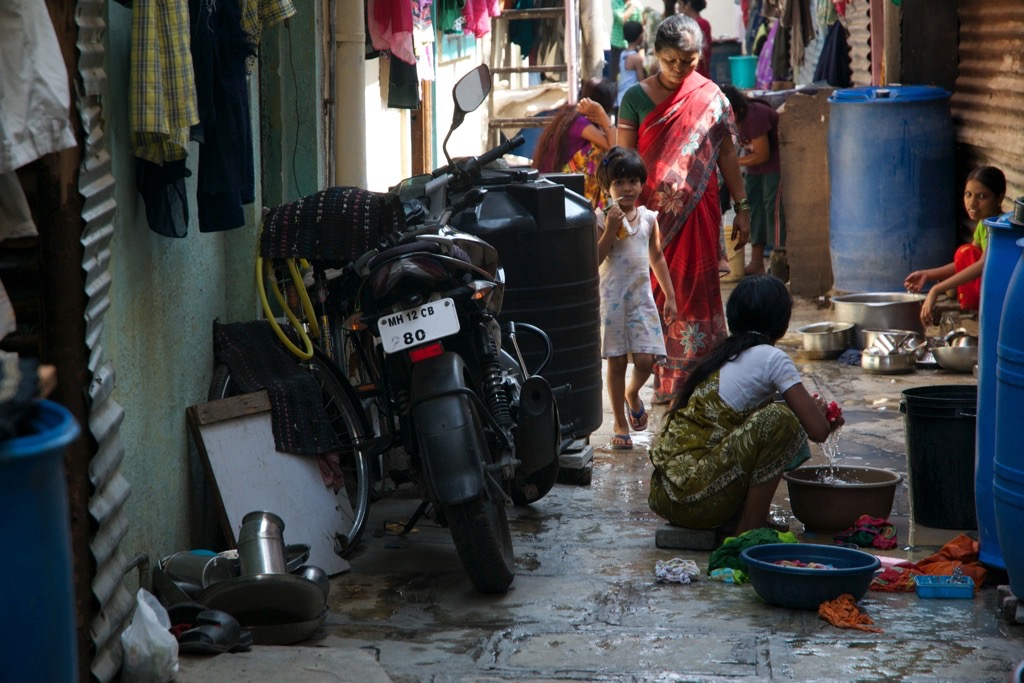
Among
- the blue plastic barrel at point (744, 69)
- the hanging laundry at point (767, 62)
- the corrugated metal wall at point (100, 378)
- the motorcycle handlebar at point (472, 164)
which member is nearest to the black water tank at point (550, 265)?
the motorcycle handlebar at point (472, 164)

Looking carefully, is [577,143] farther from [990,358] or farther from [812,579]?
[812,579]

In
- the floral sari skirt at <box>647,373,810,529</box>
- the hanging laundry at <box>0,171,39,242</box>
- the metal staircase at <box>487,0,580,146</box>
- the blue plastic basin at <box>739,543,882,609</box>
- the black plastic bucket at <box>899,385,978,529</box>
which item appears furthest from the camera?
the metal staircase at <box>487,0,580,146</box>

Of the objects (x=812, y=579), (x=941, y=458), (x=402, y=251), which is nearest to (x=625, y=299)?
(x=941, y=458)

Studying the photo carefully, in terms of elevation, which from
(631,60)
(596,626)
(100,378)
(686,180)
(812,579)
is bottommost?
A: (596,626)

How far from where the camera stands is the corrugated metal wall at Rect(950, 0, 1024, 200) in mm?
8695

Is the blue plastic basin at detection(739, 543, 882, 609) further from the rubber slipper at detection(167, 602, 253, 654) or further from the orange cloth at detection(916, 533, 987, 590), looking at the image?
the rubber slipper at detection(167, 602, 253, 654)

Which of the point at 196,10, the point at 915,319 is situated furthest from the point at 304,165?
the point at 915,319

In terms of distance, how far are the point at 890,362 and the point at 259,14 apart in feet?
17.4

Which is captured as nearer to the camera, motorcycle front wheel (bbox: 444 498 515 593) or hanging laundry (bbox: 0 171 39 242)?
hanging laundry (bbox: 0 171 39 242)

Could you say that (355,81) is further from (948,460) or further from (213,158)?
(948,460)

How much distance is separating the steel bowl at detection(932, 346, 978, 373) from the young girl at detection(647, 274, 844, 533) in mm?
3398

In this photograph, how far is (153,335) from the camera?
4.27 metres

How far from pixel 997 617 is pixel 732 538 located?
3.16 ft

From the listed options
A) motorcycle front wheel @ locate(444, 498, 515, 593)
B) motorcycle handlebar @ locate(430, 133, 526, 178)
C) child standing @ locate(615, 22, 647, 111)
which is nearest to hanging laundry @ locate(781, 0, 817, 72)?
child standing @ locate(615, 22, 647, 111)
